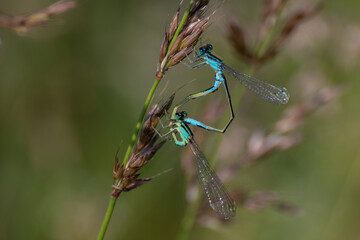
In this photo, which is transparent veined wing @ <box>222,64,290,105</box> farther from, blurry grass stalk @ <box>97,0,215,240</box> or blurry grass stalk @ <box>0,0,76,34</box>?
blurry grass stalk @ <box>0,0,76,34</box>

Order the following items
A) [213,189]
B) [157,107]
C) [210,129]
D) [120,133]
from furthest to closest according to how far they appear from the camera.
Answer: [120,133] → [210,129] → [213,189] → [157,107]

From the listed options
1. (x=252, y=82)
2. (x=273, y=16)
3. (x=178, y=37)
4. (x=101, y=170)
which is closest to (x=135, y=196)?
(x=101, y=170)

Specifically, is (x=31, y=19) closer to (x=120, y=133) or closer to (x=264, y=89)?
(x=264, y=89)

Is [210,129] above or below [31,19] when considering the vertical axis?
below

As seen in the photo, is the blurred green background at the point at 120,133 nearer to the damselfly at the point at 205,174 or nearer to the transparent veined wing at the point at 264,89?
the transparent veined wing at the point at 264,89

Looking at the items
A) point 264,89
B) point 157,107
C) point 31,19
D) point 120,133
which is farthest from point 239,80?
point 120,133

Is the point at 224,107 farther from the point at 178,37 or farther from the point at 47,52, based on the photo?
the point at 47,52
